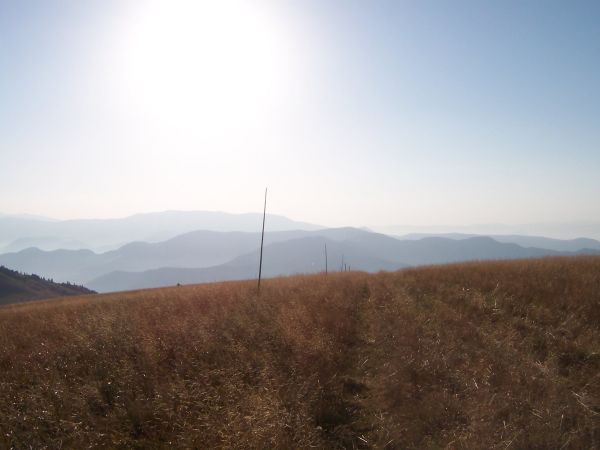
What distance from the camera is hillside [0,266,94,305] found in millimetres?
104250

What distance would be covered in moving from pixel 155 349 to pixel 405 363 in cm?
490

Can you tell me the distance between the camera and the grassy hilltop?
460 centimetres

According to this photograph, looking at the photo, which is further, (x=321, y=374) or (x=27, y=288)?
(x=27, y=288)

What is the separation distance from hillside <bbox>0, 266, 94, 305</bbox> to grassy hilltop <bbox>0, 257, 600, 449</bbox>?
389ft

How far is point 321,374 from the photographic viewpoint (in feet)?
20.1

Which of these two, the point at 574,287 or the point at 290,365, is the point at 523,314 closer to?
the point at 574,287

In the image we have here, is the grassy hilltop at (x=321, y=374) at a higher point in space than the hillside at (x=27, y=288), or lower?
higher

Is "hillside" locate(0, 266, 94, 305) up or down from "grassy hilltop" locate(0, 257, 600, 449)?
down

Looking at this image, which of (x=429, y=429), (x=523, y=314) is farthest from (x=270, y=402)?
(x=523, y=314)

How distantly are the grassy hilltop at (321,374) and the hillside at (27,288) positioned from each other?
11866 centimetres

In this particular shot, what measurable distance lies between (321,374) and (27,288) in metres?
140

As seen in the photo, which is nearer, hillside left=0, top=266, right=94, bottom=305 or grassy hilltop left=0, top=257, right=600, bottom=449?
grassy hilltop left=0, top=257, right=600, bottom=449

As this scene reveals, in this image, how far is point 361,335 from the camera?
24.8 feet

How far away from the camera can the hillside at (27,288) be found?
4104 inches
